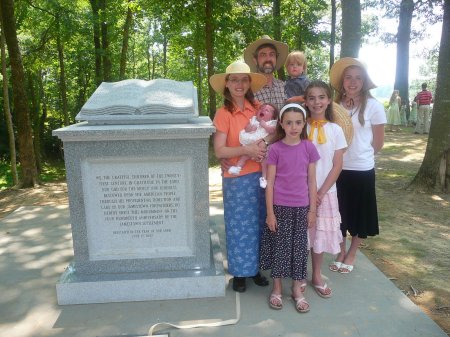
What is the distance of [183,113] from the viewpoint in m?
3.21

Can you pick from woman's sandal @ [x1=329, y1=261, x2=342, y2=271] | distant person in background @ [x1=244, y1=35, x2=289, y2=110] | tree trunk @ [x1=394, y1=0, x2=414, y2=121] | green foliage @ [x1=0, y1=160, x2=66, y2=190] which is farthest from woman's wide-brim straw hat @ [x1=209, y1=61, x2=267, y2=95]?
tree trunk @ [x1=394, y1=0, x2=414, y2=121]

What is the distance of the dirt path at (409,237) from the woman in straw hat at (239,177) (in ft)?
4.66

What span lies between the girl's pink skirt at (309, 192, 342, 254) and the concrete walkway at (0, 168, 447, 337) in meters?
0.42

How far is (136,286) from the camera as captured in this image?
3.10 m

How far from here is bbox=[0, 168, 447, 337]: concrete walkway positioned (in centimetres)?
271

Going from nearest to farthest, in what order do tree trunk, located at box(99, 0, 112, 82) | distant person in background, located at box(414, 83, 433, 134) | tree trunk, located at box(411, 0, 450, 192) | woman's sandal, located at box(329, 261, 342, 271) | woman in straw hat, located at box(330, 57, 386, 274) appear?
woman in straw hat, located at box(330, 57, 386, 274) < woman's sandal, located at box(329, 261, 342, 271) < tree trunk, located at box(411, 0, 450, 192) < distant person in background, located at box(414, 83, 433, 134) < tree trunk, located at box(99, 0, 112, 82)

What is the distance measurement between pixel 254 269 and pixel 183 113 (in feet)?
4.59

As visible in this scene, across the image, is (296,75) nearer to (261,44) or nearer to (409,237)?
(261,44)

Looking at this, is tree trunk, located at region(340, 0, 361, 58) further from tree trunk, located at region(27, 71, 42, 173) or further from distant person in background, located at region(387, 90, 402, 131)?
tree trunk, located at region(27, 71, 42, 173)

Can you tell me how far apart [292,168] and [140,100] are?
4.56ft

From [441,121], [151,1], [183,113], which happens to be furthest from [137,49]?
[183,113]

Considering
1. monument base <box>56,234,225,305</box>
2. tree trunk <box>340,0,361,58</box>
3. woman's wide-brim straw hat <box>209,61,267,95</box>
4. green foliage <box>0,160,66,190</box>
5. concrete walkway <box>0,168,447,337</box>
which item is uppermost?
tree trunk <box>340,0,361,58</box>

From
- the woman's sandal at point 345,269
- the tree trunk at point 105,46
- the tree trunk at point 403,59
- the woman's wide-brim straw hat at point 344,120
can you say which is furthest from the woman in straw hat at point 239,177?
the tree trunk at point 403,59

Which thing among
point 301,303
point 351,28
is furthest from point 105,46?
point 301,303
